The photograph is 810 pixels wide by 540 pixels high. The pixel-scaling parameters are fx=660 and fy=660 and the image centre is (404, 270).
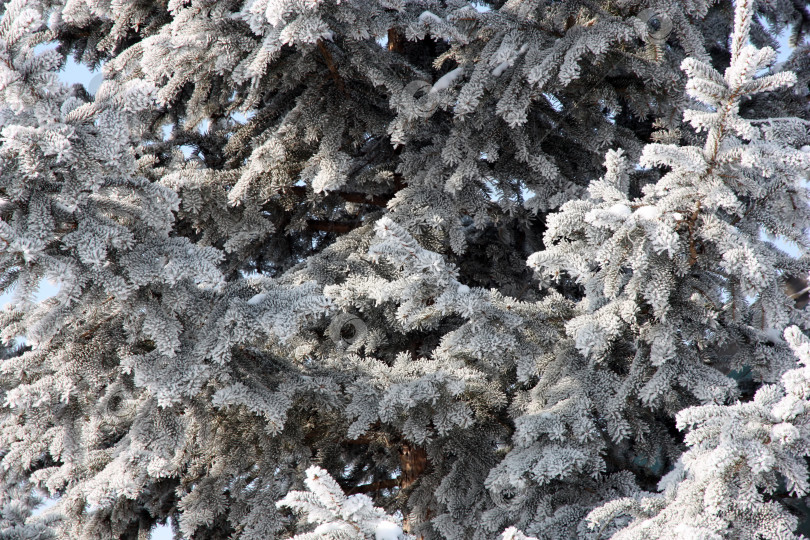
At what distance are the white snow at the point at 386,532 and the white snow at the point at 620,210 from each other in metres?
1.34

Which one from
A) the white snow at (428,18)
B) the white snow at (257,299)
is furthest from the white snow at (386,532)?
the white snow at (428,18)

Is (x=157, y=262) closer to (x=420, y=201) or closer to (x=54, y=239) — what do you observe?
(x=54, y=239)

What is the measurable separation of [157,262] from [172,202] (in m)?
0.26

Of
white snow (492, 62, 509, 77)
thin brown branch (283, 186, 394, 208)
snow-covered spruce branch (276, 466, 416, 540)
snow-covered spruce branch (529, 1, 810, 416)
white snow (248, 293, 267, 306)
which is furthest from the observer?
thin brown branch (283, 186, 394, 208)

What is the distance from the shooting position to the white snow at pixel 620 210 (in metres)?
2.40

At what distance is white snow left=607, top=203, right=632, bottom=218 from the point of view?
2.40 m

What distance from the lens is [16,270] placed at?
2.27 m

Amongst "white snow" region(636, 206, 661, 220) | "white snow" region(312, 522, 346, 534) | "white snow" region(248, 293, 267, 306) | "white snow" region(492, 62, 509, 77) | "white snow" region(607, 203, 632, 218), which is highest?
"white snow" region(492, 62, 509, 77)

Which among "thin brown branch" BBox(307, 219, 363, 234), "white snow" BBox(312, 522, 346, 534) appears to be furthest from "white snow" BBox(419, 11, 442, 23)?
"white snow" BBox(312, 522, 346, 534)

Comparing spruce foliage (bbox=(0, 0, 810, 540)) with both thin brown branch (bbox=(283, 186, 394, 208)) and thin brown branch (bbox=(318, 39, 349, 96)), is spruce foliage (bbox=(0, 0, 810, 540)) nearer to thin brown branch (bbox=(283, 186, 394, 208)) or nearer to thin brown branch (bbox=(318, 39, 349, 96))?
thin brown branch (bbox=(318, 39, 349, 96))

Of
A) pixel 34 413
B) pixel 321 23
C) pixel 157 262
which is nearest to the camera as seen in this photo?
pixel 157 262

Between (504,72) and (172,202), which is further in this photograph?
(504,72)

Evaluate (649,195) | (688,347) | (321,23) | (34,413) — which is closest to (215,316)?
(34,413)

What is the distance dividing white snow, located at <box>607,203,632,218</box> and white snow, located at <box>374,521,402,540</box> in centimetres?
134
